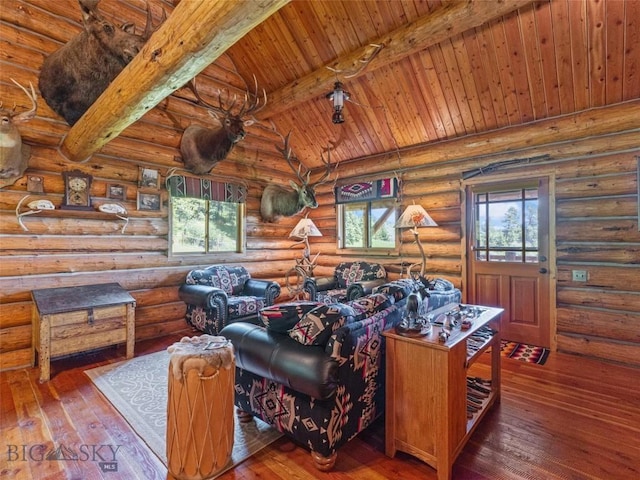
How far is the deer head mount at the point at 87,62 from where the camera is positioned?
9.22 feet

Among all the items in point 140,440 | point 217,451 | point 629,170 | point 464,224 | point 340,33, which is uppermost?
point 340,33

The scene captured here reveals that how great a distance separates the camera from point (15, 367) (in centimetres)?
346

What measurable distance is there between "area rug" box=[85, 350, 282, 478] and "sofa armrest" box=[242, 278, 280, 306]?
1.59 metres

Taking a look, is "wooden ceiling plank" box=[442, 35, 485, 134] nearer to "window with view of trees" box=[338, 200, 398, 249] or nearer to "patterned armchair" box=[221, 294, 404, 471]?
"window with view of trees" box=[338, 200, 398, 249]

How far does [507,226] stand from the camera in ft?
14.7

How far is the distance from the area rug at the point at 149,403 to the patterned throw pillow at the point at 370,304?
111 cm

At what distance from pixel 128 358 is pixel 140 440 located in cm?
181

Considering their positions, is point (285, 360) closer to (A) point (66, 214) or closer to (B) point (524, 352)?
(B) point (524, 352)

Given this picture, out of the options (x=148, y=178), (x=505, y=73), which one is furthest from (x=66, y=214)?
(x=505, y=73)

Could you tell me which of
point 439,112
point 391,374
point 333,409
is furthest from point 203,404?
point 439,112

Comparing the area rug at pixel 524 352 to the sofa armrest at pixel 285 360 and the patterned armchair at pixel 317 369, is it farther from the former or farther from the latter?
the sofa armrest at pixel 285 360

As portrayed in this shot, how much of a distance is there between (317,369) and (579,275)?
3932mm

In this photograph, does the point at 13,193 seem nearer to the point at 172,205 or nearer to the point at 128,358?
the point at 172,205

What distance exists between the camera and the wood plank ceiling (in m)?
3.32
